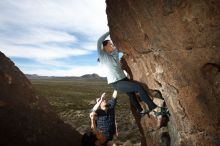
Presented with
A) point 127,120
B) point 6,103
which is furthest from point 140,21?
point 127,120

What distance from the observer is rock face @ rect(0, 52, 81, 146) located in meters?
12.4

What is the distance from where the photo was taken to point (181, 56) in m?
11.5

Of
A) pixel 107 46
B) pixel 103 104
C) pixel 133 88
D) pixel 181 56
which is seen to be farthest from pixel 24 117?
pixel 181 56

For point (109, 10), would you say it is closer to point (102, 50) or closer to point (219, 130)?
point (102, 50)

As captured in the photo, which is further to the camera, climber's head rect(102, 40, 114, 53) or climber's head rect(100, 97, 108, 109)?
climber's head rect(102, 40, 114, 53)

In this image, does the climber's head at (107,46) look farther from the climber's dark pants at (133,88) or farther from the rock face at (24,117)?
the rock face at (24,117)

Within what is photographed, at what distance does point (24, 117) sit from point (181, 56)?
638cm

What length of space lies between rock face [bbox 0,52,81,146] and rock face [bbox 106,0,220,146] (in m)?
4.00

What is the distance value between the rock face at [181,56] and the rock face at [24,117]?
4.00 m

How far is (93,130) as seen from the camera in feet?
40.7

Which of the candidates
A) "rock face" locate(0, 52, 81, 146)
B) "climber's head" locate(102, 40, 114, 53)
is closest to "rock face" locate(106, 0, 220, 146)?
"climber's head" locate(102, 40, 114, 53)

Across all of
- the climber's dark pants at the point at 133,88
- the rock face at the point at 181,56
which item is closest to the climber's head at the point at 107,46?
the rock face at the point at 181,56

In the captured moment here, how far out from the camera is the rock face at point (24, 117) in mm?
12412

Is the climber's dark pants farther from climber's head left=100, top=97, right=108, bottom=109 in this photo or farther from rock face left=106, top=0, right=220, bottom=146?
climber's head left=100, top=97, right=108, bottom=109
